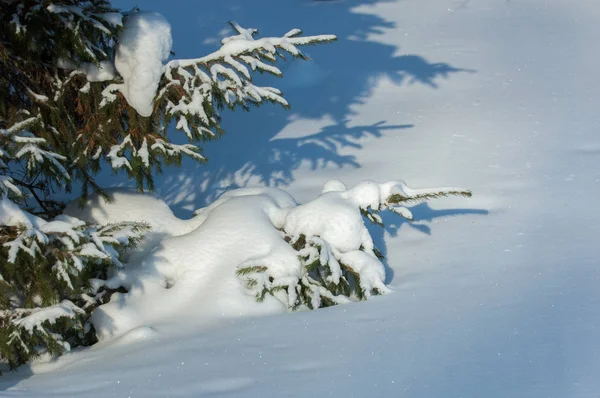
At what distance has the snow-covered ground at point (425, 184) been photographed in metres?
4.24

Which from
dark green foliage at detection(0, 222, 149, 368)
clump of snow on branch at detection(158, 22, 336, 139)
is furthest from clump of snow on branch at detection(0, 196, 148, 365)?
clump of snow on branch at detection(158, 22, 336, 139)

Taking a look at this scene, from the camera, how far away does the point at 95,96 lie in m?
6.05

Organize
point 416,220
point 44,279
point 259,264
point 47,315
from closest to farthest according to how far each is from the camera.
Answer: point 47,315 < point 44,279 < point 259,264 < point 416,220

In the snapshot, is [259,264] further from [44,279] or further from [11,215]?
[11,215]

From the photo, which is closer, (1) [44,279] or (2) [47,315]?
(2) [47,315]

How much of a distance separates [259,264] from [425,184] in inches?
105

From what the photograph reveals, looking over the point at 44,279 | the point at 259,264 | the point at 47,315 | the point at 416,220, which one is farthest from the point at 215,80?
the point at 416,220

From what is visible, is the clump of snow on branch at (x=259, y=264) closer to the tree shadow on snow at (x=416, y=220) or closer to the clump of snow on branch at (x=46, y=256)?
the clump of snow on branch at (x=46, y=256)

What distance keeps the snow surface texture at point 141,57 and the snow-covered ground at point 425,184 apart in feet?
5.63

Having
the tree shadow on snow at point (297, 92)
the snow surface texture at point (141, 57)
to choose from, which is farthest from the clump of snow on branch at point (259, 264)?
the tree shadow on snow at point (297, 92)

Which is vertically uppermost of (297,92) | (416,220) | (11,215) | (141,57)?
(141,57)

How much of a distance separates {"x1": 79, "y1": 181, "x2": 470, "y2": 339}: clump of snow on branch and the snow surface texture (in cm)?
100

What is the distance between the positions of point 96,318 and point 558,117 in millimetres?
5887

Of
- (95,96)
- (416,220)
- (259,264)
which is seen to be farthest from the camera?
(416,220)
